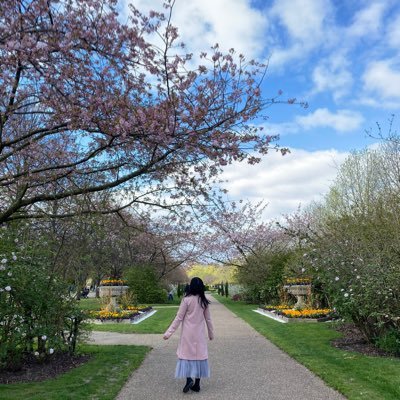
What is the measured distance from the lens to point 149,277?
95.0 ft

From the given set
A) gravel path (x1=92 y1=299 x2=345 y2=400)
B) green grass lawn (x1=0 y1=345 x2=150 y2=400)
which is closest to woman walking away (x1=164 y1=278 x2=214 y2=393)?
gravel path (x1=92 y1=299 x2=345 y2=400)

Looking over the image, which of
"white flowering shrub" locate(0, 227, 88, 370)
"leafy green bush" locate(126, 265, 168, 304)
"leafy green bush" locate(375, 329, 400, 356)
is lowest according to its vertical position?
"leafy green bush" locate(375, 329, 400, 356)

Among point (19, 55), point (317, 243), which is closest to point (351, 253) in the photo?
point (317, 243)

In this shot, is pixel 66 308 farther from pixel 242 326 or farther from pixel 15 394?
pixel 242 326

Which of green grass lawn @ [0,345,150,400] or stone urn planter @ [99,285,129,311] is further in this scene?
stone urn planter @ [99,285,129,311]

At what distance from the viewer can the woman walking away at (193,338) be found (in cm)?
591

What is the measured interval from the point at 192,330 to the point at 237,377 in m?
1.25

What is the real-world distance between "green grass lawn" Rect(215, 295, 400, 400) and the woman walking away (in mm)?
1793

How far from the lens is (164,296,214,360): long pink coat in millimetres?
6012

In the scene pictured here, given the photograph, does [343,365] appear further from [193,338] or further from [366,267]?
[193,338]

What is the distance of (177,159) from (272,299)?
676 inches

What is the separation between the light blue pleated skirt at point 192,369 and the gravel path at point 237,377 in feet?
0.68

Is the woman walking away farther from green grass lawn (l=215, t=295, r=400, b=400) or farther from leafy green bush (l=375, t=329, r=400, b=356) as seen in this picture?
leafy green bush (l=375, t=329, r=400, b=356)

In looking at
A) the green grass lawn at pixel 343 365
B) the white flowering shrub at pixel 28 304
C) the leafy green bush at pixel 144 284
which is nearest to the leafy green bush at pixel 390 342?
the green grass lawn at pixel 343 365
